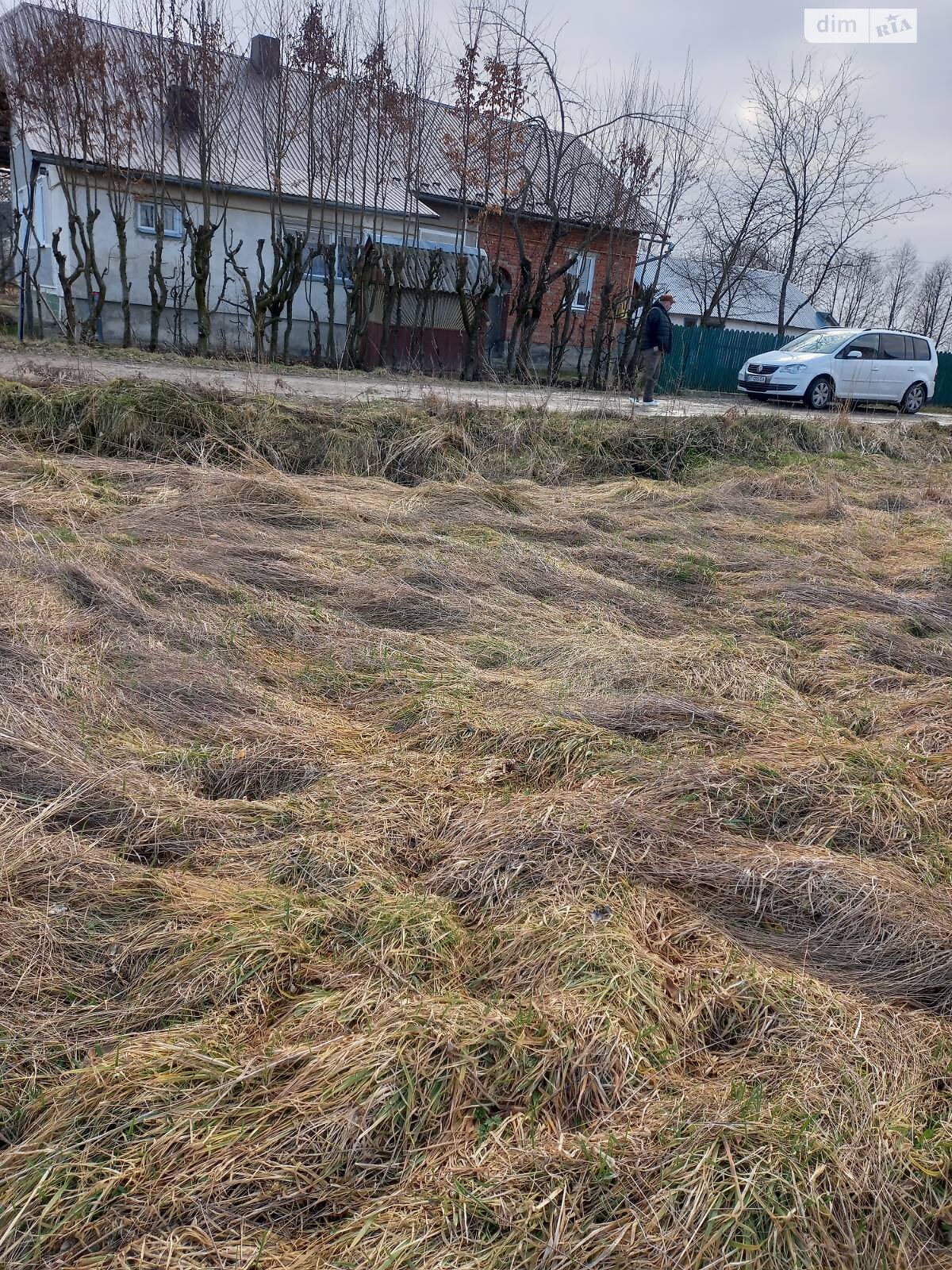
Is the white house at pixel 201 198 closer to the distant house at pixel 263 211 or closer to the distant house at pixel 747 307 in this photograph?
the distant house at pixel 263 211

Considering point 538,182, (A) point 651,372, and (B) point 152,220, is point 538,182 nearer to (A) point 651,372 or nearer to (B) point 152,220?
A: (B) point 152,220

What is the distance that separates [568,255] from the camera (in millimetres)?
23672

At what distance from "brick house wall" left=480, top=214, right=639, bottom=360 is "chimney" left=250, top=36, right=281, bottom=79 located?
4756 millimetres

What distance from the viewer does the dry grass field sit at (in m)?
1.85

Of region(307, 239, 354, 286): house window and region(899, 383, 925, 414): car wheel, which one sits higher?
region(307, 239, 354, 286): house window

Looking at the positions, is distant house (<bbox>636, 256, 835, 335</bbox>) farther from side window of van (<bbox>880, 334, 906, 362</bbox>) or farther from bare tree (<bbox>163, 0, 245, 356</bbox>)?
bare tree (<bbox>163, 0, 245, 356</bbox>)

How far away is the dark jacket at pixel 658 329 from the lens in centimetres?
1372

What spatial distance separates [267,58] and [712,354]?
11.1 m

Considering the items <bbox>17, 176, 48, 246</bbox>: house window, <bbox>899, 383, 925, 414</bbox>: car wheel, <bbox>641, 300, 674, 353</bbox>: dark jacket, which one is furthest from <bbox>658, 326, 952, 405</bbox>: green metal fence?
<bbox>17, 176, 48, 246</bbox>: house window

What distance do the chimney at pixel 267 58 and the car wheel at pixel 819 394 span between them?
1078 cm

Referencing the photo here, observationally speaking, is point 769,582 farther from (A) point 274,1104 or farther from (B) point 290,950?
(A) point 274,1104

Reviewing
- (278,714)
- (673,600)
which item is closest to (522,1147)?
(278,714)

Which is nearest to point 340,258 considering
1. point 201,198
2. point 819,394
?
point 201,198

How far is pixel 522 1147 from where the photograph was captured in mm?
1949
